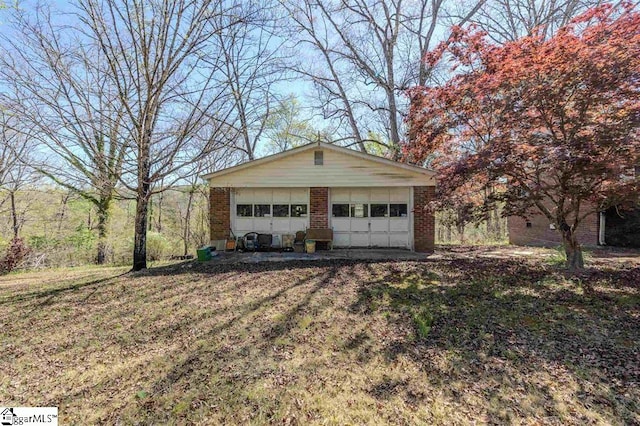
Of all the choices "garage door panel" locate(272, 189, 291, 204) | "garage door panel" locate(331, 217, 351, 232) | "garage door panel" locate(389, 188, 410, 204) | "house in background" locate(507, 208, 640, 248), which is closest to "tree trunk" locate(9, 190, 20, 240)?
"garage door panel" locate(272, 189, 291, 204)

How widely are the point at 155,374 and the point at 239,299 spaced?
7.46 ft

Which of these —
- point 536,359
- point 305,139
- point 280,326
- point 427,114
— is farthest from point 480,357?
point 305,139

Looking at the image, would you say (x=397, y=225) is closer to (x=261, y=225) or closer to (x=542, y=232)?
(x=261, y=225)

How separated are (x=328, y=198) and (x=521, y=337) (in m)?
7.37

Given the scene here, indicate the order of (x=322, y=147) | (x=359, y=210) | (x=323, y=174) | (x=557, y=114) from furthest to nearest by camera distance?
(x=359, y=210)
(x=323, y=174)
(x=322, y=147)
(x=557, y=114)

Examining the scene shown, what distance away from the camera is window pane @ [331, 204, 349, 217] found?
10.6 metres

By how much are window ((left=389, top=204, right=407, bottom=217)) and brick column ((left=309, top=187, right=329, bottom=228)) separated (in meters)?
2.22

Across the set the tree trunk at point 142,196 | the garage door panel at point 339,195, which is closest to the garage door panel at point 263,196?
the garage door panel at point 339,195

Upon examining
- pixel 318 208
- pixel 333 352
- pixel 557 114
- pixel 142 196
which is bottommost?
pixel 333 352

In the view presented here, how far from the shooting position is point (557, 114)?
5816 millimetres

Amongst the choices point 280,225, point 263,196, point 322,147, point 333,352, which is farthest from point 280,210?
point 333,352

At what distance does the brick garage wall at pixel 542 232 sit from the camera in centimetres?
1184

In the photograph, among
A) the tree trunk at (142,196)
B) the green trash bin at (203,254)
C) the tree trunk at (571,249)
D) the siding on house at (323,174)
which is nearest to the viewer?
the tree trunk at (571,249)

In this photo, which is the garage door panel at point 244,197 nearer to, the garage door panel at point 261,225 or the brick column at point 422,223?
the garage door panel at point 261,225
